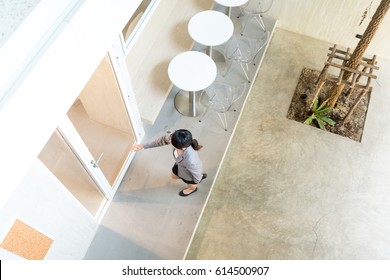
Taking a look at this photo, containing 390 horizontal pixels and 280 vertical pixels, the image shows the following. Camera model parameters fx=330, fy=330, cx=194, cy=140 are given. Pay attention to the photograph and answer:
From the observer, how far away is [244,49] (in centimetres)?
511

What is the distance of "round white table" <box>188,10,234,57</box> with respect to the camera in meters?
4.34

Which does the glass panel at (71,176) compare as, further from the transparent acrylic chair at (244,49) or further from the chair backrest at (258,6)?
the chair backrest at (258,6)

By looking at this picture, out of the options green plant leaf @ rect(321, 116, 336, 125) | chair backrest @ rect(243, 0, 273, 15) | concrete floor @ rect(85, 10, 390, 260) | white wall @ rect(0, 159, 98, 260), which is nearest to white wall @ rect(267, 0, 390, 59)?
chair backrest @ rect(243, 0, 273, 15)

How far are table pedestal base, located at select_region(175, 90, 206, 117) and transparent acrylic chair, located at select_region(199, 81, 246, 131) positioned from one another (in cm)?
7

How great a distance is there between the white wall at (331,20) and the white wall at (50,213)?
14.7 ft

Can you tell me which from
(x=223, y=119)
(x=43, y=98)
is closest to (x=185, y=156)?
(x=223, y=119)

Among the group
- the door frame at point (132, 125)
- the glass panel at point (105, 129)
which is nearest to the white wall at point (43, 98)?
the door frame at point (132, 125)

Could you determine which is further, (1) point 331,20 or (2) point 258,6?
(2) point 258,6

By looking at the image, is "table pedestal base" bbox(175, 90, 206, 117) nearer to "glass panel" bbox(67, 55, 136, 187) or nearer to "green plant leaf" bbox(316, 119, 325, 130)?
"glass panel" bbox(67, 55, 136, 187)

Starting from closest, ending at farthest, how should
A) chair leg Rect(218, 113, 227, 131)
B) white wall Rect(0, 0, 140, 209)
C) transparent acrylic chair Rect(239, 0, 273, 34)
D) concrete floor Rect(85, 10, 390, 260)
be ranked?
white wall Rect(0, 0, 140, 209) → concrete floor Rect(85, 10, 390, 260) → chair leg Rect(218, 113, 227, 131) → transparent acrylic chair Rect(239, 0, 273, 34)

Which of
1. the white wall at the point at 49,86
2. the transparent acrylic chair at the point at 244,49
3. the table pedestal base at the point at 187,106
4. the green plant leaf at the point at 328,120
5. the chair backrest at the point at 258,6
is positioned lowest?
the table pedestal base at the point at 187,106

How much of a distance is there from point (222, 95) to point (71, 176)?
2.31m

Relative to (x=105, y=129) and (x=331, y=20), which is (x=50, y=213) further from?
(x=331, y=20)

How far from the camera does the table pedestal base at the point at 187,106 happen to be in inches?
187
